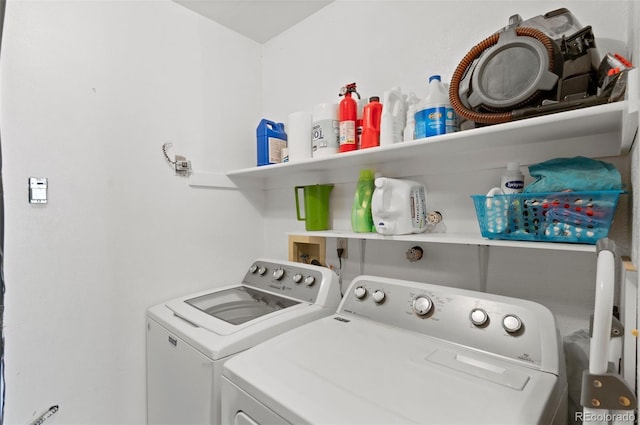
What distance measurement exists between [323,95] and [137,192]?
4.03 feet

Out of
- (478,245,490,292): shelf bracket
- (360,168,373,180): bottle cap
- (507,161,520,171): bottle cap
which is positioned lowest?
(478,245,490,292): shelf bracket

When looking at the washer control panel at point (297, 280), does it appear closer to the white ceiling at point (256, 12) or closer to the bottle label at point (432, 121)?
the bottle label at point (432, 121)

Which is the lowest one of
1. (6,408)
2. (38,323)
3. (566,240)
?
(6,408)

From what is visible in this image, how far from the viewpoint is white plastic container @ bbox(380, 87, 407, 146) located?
1.35 meters

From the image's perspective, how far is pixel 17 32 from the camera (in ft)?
4.44

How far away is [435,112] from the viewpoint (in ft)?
3.94

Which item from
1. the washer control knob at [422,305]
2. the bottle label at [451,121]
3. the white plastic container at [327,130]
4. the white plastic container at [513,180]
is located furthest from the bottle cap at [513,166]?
the white plastic container at [327,130]

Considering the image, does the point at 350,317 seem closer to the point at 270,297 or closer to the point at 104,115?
the point at 270,297

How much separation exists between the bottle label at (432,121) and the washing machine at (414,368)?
616 mm

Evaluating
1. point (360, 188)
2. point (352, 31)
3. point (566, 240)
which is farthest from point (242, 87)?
point (566, 240)

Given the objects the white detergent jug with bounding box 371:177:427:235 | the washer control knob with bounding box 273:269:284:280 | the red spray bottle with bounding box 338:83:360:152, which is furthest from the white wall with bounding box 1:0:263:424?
the white detergent jug with bounding box 371:177:427:235

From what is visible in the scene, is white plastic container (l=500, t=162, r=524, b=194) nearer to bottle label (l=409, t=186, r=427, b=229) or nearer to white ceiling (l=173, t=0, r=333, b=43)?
bottle label (l=409, t=186, r=427, b=229)

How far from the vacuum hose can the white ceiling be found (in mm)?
1192

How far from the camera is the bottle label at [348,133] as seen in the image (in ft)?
4.90
